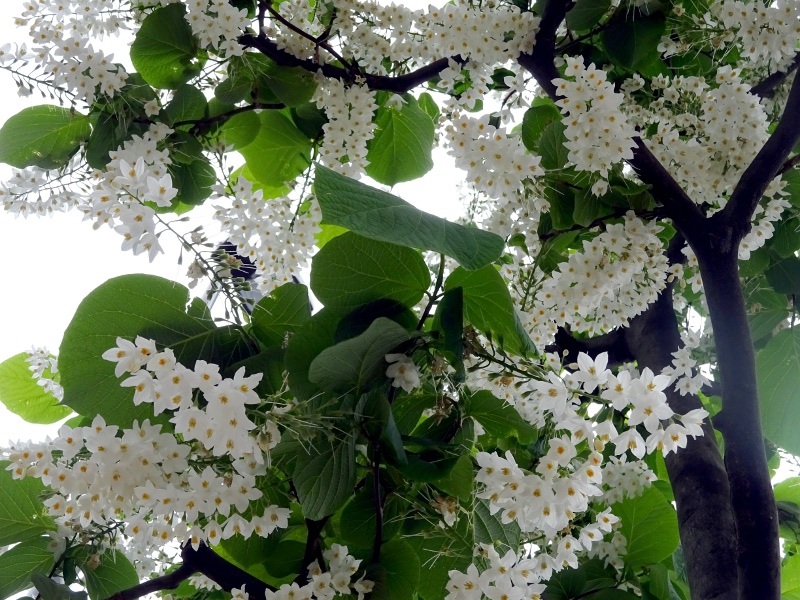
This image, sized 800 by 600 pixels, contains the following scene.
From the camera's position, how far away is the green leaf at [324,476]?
2.44 feet

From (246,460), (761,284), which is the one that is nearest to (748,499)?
(246,460)

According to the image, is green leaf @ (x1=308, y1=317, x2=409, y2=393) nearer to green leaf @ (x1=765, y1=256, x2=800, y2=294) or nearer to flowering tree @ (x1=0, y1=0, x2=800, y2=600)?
flowering tree @ (x1=0, y1=0, x2=800, y2=600)

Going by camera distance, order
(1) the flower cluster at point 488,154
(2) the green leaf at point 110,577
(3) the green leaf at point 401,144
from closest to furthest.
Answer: (2) the green leaf at point 110,577
(1) the flower cluster at point 488,154
(3) the green leaf at point 401,144

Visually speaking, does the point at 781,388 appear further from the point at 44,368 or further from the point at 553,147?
the point at 44,368

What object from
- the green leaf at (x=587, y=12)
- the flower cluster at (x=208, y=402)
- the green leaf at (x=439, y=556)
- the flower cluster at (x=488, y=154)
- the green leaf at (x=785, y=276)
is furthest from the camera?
the green leaf at (x=785, y=276)

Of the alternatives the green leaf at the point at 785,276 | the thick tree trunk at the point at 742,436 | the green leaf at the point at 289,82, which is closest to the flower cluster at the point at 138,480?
the thick tree trunk at the point at 742,436

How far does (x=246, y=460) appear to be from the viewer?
2.36 feet

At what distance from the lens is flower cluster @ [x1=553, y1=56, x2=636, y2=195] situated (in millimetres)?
1046

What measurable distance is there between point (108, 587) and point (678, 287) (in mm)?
1389

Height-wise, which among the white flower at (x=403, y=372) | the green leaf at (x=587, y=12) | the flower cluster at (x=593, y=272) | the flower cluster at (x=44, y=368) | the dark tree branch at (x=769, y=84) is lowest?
the white flower at (x=403, y=372)

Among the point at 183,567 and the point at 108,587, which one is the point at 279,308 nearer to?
the point at 183,567

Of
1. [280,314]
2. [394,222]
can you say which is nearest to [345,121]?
[280,314]

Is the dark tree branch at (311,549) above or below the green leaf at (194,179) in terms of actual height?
below

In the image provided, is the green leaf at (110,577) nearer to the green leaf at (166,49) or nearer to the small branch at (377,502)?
the small branch at (377,502)
